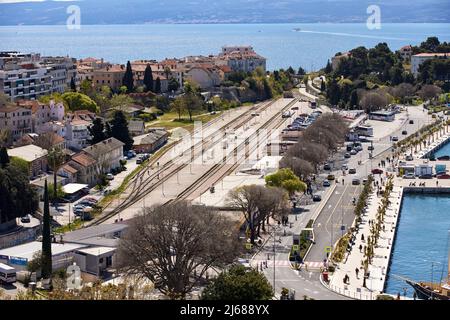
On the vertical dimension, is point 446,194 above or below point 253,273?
below

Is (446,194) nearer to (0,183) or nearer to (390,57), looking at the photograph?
(0,183)

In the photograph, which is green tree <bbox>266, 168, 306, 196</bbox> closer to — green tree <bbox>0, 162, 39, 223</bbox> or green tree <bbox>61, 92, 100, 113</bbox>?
green tree <bbox>0, 162, 39, 223</bbox>

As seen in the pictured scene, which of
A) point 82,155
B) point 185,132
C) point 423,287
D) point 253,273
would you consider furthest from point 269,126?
point 253,273

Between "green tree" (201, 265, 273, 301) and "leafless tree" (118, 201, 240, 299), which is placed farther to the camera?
"leafless tree" (118, 201, 240, 299)

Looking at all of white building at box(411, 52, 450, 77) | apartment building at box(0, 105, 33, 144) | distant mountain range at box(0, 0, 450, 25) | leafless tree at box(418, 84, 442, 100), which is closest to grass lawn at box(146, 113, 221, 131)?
apartment building at box(0, 105, 33, 144)

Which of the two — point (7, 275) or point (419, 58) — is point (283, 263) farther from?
point (419, 58)

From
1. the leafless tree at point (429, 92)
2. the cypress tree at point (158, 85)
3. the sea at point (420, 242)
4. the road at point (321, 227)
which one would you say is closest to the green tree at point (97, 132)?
the road at point (321, 227)
